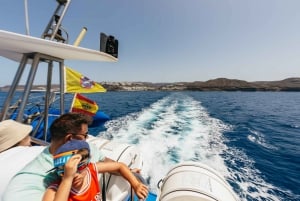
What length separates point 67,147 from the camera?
1033 mm

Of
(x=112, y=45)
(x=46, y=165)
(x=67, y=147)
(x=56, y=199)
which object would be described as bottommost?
(x=56, y=199)

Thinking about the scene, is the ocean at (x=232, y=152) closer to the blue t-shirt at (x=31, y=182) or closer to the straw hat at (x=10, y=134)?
the straw hat at (x=10, y=134)

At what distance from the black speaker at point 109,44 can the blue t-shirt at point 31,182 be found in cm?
210

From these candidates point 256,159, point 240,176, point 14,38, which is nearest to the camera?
→ point 14,38

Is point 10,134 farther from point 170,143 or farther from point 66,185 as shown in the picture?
point 170,143

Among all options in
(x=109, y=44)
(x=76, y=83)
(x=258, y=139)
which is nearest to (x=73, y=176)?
(x=109, y=44)

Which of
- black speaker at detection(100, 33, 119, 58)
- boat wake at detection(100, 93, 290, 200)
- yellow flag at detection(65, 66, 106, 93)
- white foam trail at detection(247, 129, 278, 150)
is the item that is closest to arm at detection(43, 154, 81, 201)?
black speaker at detection(100, 33, 119, 58)

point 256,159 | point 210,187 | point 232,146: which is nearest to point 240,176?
point 256,159

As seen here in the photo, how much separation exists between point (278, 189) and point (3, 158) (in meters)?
5.06

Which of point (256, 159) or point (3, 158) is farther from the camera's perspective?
point (256, 159)

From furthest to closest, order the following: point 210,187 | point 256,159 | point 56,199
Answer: point 256,159 → point 210,187 → point 56,199

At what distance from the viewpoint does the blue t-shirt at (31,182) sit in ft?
3.15

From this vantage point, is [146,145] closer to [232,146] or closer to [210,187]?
[232,146]

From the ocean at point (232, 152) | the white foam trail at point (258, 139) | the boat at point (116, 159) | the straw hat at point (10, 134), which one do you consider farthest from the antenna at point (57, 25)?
the white foam trail at point (258, 139)
